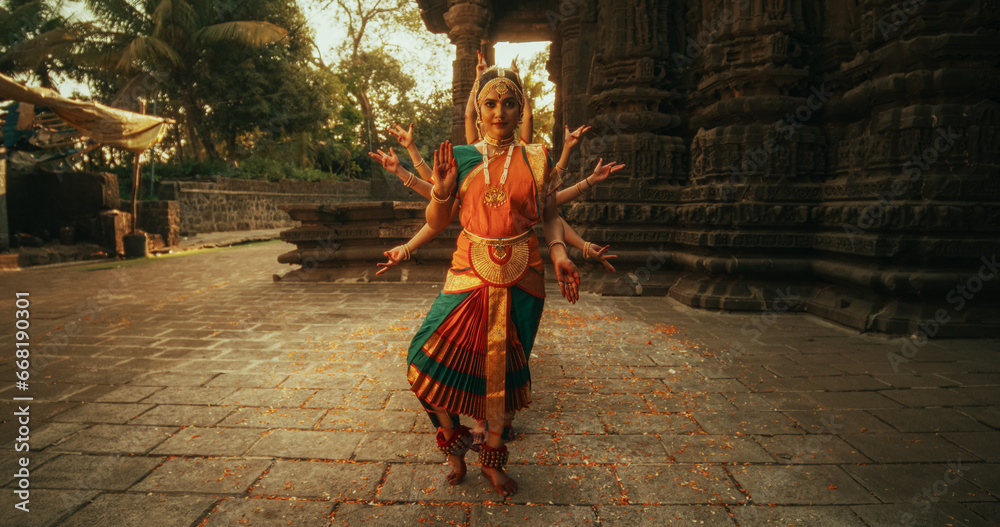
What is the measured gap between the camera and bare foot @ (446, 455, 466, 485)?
216 cm

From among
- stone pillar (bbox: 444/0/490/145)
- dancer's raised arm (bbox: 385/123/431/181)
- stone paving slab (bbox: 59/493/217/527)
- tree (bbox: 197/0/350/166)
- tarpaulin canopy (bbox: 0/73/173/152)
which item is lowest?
stone paving slab (bbox: 59/493/217/527)

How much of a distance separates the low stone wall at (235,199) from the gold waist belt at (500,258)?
16600 mm

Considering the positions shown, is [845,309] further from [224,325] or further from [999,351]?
[224,325]

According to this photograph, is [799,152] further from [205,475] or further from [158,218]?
[158,218]

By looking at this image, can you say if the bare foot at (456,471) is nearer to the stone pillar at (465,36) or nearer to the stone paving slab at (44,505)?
the stone paving slab at (44,505)

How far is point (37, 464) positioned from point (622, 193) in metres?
6.07

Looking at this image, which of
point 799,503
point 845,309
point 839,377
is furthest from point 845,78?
point 799,503

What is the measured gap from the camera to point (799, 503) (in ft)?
6.53

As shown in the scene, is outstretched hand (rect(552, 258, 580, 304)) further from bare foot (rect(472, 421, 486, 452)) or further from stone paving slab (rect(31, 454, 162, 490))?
stone paving slab (rect(31, 454, 162, 490))

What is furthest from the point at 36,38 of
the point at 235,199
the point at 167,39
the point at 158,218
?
the point at 158,218

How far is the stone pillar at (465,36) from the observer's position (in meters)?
9.15

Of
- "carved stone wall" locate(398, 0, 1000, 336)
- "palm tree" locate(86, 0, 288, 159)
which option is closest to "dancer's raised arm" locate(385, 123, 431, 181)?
"carved stone wall" locate(398, 0, 1000, 336)

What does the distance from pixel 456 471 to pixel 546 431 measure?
0.63 meters

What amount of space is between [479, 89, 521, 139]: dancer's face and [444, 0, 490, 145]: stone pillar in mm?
7375
